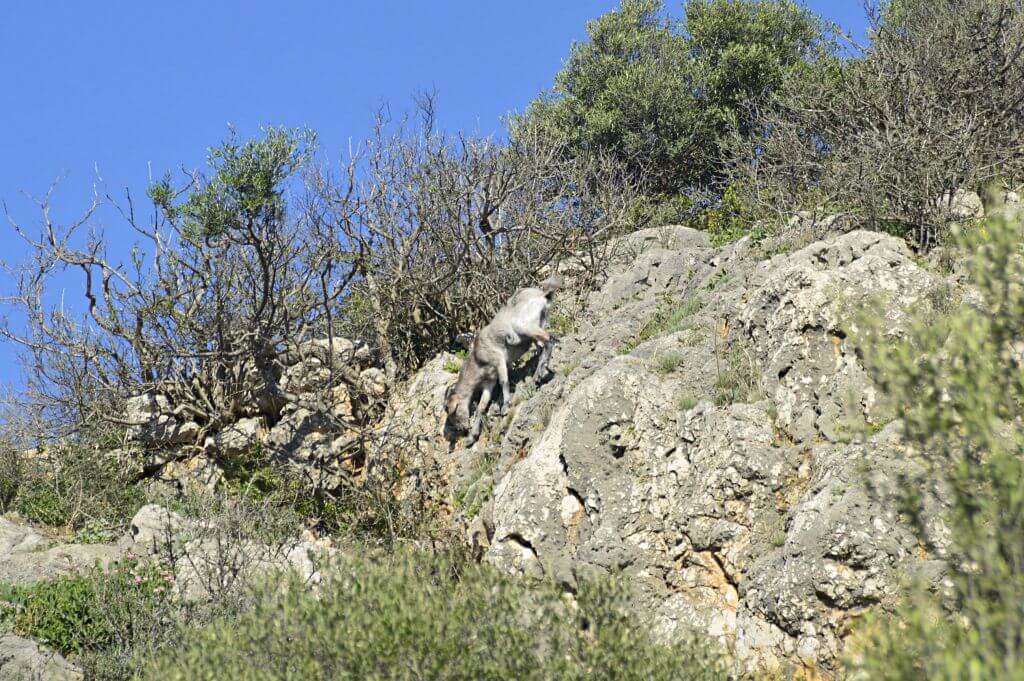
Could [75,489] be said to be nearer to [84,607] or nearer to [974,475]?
[84,607]

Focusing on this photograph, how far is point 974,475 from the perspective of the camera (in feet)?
27.4

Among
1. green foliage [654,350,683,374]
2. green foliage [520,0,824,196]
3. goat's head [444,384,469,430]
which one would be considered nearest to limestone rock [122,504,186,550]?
goat's head [444,384,469,430]

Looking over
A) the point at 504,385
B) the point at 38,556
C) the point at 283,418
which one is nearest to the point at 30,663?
the point at 38,556

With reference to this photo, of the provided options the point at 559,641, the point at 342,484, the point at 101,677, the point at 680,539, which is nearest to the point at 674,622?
the point at 680,539

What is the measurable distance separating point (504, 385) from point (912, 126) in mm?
8767

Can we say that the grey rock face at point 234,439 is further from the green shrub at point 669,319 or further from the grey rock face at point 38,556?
the green shrub at point 669,319

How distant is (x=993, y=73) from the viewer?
22.2 m

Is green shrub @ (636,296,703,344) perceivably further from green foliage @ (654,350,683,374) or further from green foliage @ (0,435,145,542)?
green foliage @ (0,435,145,542)

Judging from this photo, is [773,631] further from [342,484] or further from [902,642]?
[342,484]

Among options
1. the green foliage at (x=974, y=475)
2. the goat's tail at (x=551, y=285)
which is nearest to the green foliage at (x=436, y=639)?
the green foliage at (x=974, y=475)

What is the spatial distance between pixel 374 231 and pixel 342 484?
226 inches

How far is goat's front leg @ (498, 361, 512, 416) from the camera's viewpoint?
63.3 ft

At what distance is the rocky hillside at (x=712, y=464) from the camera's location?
1244 centimetres

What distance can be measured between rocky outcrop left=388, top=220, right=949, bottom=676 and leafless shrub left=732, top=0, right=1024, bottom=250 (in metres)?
1.56
